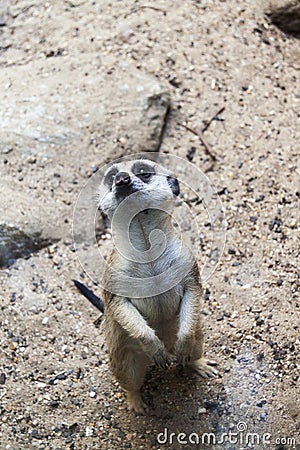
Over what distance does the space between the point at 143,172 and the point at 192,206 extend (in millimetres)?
1403

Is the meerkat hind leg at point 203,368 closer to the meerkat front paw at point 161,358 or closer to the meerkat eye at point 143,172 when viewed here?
the meerkat front paw at point 161,358

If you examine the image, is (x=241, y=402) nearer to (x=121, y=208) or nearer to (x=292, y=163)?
(x=121, y=208)

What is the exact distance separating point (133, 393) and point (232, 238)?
A: 4.01 feet

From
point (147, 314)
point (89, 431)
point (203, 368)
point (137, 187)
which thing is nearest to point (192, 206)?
point (203, 368)

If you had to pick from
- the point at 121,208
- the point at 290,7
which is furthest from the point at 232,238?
the point at 290,7

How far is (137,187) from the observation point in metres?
3.21

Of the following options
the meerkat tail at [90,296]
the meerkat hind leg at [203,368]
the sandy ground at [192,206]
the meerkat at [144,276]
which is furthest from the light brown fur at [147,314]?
the meerkat tail at [90,296]

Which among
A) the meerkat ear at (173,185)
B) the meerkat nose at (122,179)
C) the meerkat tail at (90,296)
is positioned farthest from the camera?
the meerkat tail at (90,296)

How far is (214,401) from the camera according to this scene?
12.0 feet

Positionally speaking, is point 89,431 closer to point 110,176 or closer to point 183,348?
point 183,348

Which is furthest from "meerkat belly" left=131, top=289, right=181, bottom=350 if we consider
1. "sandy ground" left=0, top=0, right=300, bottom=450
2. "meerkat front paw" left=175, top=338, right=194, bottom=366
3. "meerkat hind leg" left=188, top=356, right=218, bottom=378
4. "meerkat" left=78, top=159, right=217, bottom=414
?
"sandy ground" left=0, top=0, right=300, bottom=450

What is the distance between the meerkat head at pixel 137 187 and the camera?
3193 mm

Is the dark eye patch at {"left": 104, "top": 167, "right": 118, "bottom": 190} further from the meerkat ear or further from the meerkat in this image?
the meerkat ear

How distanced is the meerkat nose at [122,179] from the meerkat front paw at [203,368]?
114cm
